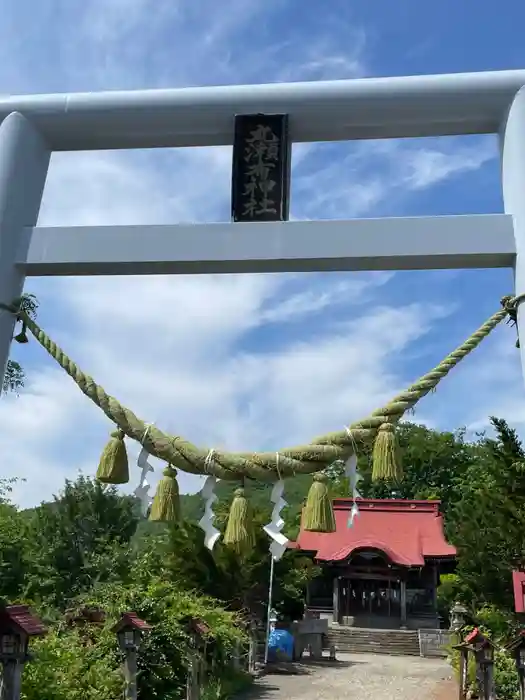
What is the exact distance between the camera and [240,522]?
223 cm

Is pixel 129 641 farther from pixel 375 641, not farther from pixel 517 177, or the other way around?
pixel 375 641

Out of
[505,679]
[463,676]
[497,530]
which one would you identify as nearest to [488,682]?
[505,679]

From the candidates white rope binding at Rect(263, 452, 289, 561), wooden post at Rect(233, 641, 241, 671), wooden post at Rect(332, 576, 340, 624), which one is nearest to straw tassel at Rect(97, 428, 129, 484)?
white rope binding at Rect(263, 452, 289, 561)

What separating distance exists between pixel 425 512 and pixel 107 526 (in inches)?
386

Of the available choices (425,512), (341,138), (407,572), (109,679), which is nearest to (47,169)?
(341,138)

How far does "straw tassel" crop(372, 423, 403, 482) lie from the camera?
7.04 ft

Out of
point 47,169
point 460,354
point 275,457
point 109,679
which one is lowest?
point 109,679

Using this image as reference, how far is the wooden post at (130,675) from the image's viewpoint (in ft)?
20.4

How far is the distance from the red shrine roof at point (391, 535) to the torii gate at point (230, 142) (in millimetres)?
14607

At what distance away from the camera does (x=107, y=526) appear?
17.3 metres

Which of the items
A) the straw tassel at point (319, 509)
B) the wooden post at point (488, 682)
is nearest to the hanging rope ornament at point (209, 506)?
the straw tassel at point (319, 509)

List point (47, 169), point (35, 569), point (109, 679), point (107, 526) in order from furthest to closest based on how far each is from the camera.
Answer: point (107, 526)
point (35, 569)
point (109, 679)
point (47, 169)

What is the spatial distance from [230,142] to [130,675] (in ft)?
17.7

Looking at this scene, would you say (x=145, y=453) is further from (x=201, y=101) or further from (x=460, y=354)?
(x=201, y=101)
